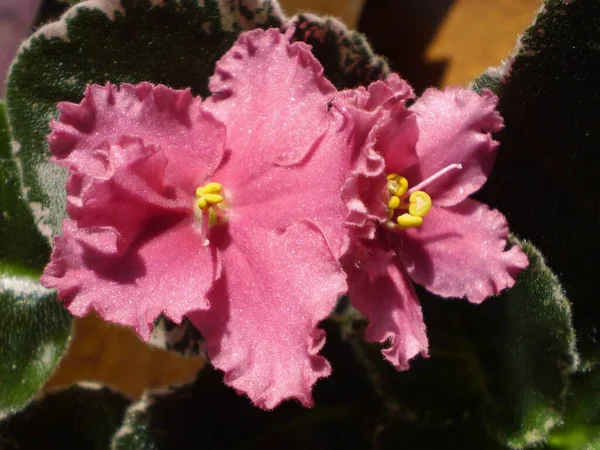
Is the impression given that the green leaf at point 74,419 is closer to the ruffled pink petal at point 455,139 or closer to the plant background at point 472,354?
the plant background at point 472,354

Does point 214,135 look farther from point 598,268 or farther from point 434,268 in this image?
point 598,268

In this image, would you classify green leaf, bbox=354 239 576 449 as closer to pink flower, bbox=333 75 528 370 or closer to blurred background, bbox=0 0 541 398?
pink flower, bbox=333 75 528 370

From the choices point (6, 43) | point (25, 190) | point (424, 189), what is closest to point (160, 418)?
point (25, 190)

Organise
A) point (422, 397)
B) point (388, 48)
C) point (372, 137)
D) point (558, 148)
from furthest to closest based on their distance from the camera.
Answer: point (388, 48), point (422, 397), point (558, 148), point (372, 137)

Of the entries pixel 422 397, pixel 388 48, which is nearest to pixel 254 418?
pixel 422 397

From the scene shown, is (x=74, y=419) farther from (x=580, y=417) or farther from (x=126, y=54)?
(x=580, y=417)

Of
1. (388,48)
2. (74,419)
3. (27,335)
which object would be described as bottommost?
(74,419)

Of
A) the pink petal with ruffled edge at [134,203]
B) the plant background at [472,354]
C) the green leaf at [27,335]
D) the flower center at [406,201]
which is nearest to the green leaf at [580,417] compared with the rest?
the plant background at [472,354]
